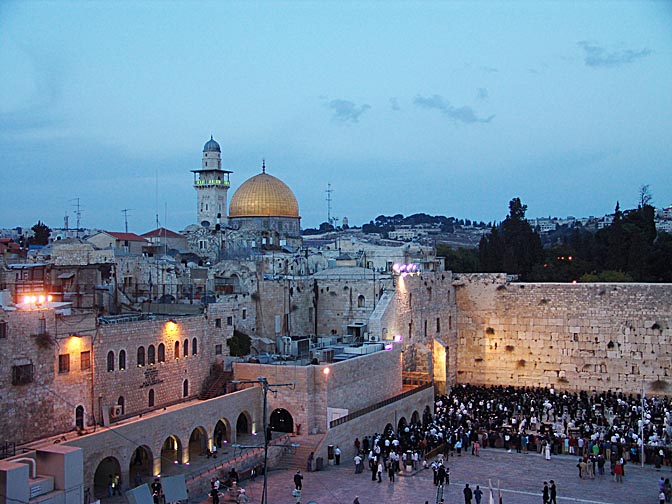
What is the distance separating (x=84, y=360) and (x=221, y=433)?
16.9ft

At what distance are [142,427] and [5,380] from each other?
3.29 meters

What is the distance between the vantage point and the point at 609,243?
41.5m

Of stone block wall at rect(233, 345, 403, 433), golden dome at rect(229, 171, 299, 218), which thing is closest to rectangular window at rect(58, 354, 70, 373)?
stone block wall at rect(233, 345, 403, 433)

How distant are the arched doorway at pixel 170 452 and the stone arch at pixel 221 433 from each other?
111cm

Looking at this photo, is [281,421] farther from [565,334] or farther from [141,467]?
[565,334]

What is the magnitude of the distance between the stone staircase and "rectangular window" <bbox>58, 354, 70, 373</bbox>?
6119 mm

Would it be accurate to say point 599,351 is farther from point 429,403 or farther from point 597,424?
point 429,403

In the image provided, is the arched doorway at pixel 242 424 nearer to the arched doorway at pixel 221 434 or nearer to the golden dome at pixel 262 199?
the arched doorway at pixel 221 434

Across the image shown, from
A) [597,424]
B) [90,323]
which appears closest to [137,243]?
[90,323]

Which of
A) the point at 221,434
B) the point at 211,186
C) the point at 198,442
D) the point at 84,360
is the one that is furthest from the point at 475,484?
the point at 211,186

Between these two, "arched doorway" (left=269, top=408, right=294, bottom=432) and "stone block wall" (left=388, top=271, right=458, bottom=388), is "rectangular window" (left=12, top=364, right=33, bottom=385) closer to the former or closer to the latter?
"arched doorway" (left=269, top=408, right=294, bottom=432)

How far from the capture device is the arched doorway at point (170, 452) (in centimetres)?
1914

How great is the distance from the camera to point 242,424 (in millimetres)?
22672

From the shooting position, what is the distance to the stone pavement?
17.8m
